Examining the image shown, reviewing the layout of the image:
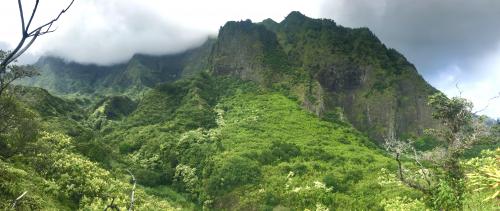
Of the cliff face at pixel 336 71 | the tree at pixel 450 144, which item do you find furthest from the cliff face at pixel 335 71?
the tree at pixel 450 144

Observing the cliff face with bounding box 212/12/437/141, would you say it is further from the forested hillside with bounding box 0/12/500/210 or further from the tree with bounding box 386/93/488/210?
the tree with bounding box 386/93/488/210

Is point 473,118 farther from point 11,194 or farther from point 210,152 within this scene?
point 210,152

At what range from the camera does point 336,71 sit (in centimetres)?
15338

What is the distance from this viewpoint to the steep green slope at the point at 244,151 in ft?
254

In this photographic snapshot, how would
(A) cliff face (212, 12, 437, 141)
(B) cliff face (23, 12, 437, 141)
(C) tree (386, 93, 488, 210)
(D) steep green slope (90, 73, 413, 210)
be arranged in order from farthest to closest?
(A) cliff face (212, 12, 437, 141) → (B) cliff face (23, 12, 437, 141) → (D) steep green slope (90, 73, 413, 210) → (C) tree (386, 93, 488, 210)

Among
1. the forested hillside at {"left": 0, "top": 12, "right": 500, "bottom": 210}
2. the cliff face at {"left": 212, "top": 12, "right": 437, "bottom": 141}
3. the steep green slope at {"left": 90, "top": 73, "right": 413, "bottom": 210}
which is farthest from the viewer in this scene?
the cliff face at {"left": 212, "top": 12, "right": 437, "bottom": 141}

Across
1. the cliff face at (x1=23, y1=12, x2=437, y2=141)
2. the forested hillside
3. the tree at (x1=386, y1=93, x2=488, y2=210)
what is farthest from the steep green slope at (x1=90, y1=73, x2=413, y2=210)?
the tree at (x1=386, y1=93, x2=488, y2=210)

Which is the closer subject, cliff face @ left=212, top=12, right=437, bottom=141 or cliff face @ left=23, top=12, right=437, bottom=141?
cliff face @ left=23, top=12, right=437, bottom=141

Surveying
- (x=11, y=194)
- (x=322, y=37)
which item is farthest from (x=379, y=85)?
(x=11, y=194)

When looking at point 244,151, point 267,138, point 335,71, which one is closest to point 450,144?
point 244,151

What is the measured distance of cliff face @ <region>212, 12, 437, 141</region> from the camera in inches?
5477

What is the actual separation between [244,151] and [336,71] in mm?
66123

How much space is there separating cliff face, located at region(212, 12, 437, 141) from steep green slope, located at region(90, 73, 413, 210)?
9551mm

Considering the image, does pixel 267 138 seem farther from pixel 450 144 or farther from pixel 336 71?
pixel 450 144
